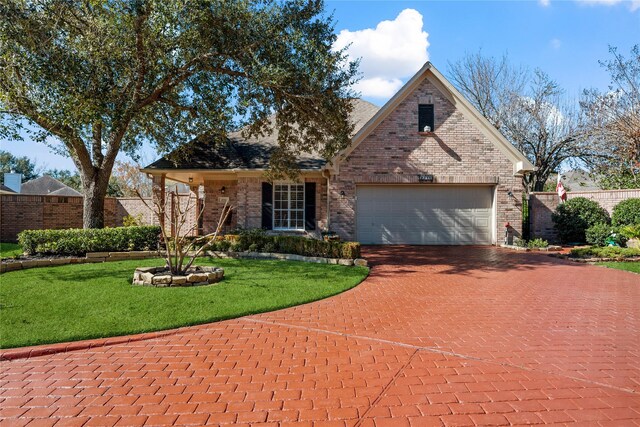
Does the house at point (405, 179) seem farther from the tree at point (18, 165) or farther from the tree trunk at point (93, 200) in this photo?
the tree at point (18, 165)

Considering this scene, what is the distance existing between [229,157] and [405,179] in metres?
7.17

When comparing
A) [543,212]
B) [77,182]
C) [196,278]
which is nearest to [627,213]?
[543,212]

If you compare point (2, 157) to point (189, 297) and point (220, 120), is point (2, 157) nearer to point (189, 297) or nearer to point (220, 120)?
point (220, 120)

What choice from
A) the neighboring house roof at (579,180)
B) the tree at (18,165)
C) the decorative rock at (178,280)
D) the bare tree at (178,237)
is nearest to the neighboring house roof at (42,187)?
the tree at (18,165)

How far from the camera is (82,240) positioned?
10680 millimetres

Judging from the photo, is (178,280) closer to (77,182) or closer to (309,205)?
(309,205)

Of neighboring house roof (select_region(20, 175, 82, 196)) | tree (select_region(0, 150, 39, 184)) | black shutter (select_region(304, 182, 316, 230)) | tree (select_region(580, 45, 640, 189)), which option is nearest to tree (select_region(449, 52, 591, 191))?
tree (select_region(580, 45, 640, 189))

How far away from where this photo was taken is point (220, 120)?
470 inches

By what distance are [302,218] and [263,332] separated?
10.3 meters

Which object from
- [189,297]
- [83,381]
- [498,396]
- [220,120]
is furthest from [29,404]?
[220,120]

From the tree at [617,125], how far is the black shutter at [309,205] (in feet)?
51.7

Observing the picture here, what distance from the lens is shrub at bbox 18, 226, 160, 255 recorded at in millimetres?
10352

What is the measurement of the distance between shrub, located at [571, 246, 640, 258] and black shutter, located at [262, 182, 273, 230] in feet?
35.3

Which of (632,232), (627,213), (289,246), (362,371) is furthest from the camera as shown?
(627,213)
